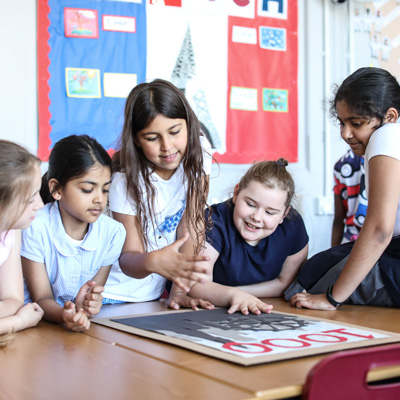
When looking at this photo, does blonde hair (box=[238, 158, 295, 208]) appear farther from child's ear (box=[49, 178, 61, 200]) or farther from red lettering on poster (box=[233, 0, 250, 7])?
red lettering on poster (box=[233, 0, 250, 7])

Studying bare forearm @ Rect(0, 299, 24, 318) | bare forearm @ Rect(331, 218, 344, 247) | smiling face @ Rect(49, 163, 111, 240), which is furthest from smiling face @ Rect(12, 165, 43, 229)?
bare forearm @ Rect(331, 218, 344, 247)

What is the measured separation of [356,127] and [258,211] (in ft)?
1.16

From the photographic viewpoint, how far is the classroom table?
0.69 m

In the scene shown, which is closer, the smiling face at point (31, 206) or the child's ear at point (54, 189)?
the smiling face at point (31, 206)

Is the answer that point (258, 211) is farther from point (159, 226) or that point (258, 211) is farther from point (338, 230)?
point (338, 230)

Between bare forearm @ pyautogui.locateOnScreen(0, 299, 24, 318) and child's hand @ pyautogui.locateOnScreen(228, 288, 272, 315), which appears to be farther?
child's hand @ pyautogui.locateOnScreen(228, 288, 272, 315)

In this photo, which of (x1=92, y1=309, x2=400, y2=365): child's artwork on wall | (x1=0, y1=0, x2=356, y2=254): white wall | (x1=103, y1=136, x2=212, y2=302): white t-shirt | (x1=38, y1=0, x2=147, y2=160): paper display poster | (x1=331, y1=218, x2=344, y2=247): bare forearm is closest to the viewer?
(x1=92, y1=309, x2=400, y2=365): child's artwork on wall

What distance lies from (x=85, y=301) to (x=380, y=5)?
10.5ft

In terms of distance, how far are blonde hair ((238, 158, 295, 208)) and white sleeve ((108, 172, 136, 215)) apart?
0.33 metres

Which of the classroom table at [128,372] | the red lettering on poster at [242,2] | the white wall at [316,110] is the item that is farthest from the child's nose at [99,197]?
the red lettering on poster at [242,2]

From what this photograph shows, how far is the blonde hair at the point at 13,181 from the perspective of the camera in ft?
3.54

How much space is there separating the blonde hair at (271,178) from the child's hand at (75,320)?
0.71m

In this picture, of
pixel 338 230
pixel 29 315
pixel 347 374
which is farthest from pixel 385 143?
pixel 338 230

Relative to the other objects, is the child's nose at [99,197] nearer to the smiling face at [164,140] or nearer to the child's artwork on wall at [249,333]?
the smiling face at [164,140]
